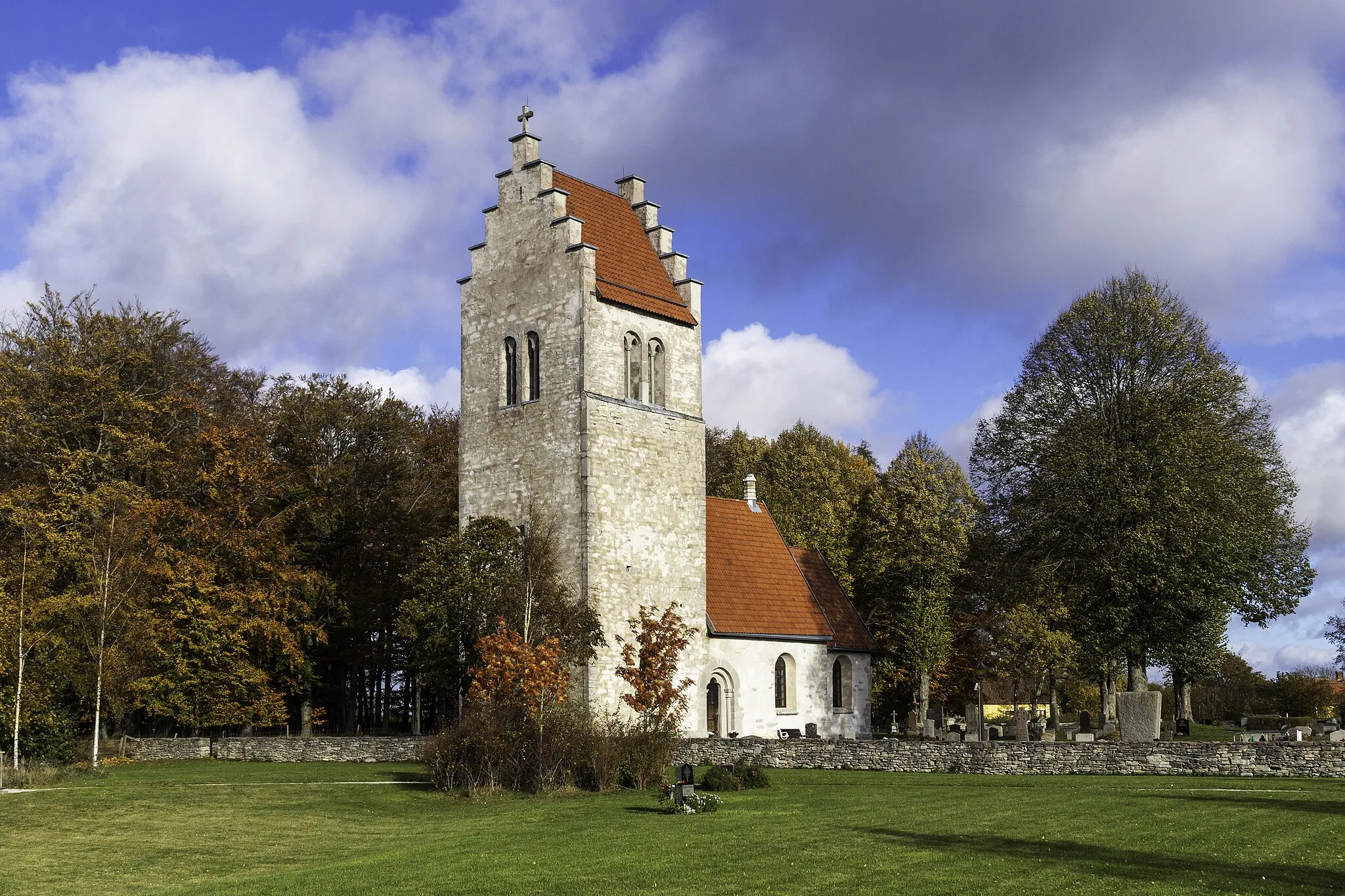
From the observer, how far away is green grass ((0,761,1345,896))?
1315 centimetres

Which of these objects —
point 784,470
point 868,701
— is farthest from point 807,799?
point 784,470

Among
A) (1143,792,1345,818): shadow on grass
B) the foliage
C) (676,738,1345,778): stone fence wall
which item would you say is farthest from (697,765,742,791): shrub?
(1143,792,1345,818): shadow on grass

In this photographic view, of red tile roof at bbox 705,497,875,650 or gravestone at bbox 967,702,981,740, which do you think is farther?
red tile roof at bbox 705,497,875,650

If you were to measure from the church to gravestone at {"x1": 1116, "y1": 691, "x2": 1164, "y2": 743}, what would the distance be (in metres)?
12.3

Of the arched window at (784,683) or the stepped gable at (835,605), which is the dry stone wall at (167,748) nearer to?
the arched window at (784,683)

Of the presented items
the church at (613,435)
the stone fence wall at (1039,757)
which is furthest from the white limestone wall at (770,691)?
the stone fence wall at (1039,757)

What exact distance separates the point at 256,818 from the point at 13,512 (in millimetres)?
19916

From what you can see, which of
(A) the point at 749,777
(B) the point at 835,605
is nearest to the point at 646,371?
(B) the point at 835,605

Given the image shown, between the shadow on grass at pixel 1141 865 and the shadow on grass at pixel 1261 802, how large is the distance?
507cm

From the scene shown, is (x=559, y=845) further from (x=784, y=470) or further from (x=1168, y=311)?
(x=784, y=470)

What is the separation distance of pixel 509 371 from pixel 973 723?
56.8 feet

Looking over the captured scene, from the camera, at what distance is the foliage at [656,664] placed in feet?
106

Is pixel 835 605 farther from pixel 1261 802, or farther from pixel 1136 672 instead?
pixel 1261 802

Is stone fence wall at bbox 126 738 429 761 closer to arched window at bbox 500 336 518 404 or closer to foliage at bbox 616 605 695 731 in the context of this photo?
foliage at bbox 616 605 695 731
